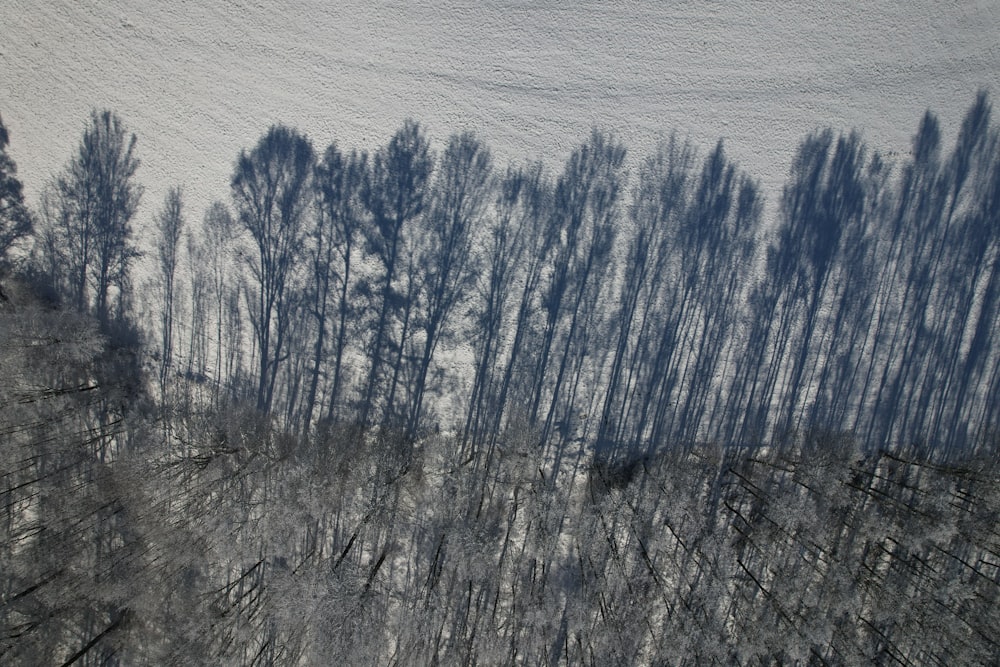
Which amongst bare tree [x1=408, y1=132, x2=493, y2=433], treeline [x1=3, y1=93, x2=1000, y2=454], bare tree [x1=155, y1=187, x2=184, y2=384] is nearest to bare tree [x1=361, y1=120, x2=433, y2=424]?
treeline [x1=3, y1=93, x2=1000, y2=454]

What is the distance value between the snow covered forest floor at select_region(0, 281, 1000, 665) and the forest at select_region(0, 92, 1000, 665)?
3.2 inches

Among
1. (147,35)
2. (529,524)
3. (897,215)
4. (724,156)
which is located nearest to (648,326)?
(724,156)

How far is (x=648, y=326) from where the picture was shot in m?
15.9

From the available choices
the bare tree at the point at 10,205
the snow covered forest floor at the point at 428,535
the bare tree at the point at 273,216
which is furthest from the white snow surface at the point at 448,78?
the snow covered forest floor at the point at 428,535

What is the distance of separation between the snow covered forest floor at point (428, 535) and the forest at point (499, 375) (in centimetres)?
8

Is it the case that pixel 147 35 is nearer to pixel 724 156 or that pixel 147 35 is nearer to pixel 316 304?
pixel 316 304

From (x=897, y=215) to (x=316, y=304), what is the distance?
1527 cm

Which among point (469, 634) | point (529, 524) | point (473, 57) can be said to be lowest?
point (469, 634)

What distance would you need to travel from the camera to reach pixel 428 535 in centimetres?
1566

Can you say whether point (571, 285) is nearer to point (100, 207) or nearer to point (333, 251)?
point (333, 251)

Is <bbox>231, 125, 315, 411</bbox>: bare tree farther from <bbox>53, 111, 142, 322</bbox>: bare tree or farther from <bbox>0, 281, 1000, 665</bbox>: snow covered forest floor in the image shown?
<bbox>53, 111, 142, 322</bbox>: bare tree

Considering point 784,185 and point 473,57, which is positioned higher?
point 473,57

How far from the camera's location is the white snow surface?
51.3 ft

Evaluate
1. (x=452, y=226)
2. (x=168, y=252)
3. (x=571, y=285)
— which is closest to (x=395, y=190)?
(x=452, y=226)
